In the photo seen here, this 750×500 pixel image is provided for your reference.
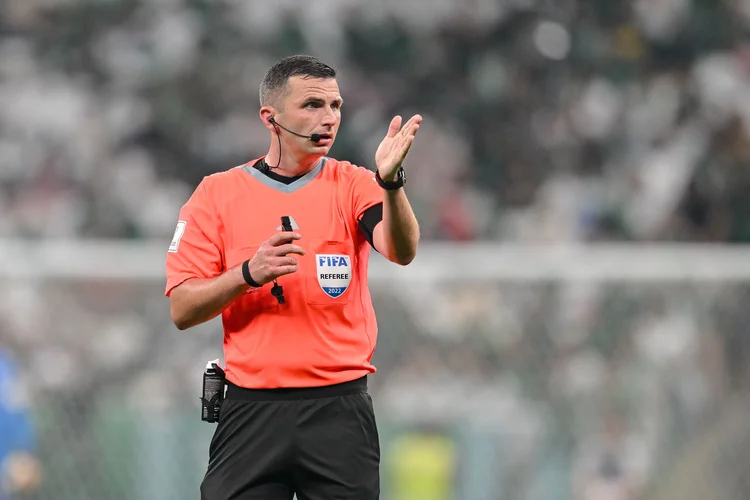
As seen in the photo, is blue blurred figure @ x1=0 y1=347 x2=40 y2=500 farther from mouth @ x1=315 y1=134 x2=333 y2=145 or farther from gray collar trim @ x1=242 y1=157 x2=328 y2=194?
mouth @ x1=315 y1=134 x2=333 y2=145

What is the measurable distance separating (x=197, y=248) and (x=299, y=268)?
0.37 metres

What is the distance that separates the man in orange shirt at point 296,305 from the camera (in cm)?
390

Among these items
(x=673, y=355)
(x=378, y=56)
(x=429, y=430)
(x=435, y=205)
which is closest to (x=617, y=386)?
(x=673, y=355)

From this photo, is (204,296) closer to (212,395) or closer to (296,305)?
(296,305)

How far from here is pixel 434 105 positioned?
1138 centimetres

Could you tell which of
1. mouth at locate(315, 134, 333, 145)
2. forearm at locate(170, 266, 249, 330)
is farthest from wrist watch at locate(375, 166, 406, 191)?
forearm at locate(170, 266, 249, 330)

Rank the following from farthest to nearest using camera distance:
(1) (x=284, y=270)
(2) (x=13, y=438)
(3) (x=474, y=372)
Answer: (3) (x=474, y=372) < (2) (x=13, y=438) < (1) (x=284, y=270)

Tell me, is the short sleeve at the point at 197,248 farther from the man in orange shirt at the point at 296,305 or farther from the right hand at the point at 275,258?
the right hand at the point at 275,258

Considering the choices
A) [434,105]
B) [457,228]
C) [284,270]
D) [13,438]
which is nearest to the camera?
[284,270]

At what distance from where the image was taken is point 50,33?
12047mm

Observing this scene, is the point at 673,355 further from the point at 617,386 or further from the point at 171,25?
the point at 171,25

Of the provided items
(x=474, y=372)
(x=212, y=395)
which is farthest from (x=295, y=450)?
(x=474, y=372)

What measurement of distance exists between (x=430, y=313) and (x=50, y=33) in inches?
245

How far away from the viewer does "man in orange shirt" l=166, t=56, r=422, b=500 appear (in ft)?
12.8
